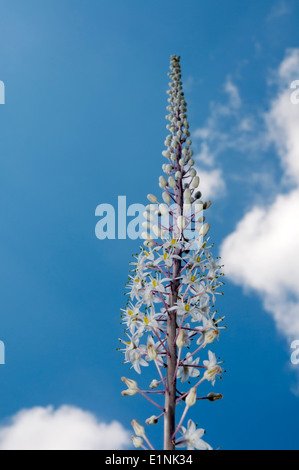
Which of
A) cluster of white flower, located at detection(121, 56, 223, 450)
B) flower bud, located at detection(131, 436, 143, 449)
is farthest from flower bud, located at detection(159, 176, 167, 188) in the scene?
flower bud, located at detection(131, 436, 143, 449)

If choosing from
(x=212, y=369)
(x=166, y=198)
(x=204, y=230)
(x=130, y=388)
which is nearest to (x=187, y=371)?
(x=212, y=369)

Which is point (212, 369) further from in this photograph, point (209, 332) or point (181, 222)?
point (181, 222)

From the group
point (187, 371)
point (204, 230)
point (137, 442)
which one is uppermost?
point (204, 230)

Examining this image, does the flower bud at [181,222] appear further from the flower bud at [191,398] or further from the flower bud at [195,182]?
the flower bud at [191,398]

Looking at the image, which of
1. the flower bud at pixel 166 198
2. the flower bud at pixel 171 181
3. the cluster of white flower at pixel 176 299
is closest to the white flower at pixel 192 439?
the cluster of white flower at pixel 176 299

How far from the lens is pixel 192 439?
5.12 metres

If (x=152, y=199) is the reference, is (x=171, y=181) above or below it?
above

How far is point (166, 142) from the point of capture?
7402mm

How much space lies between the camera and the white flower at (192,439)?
5090 mm

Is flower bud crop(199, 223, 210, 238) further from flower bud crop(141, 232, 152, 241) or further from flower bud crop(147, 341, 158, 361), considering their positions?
flower bud crop(147, 341, 158, 361)

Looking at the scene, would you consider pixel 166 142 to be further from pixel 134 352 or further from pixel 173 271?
pixel 134 352

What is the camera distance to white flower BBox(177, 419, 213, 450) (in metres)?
5.09
